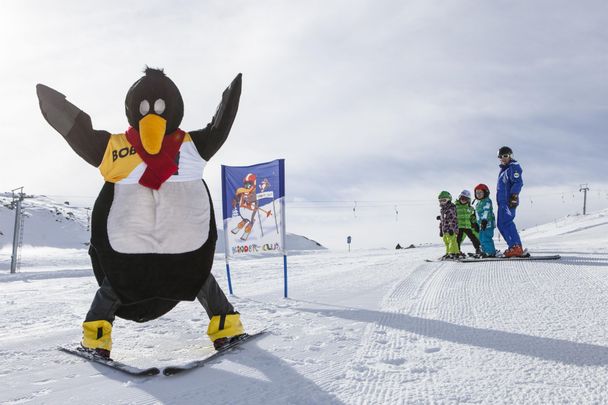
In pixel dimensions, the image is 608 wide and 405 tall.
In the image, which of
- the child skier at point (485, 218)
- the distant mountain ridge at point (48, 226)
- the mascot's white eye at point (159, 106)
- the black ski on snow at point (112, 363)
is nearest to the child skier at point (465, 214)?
the child skier at point (485, 218)

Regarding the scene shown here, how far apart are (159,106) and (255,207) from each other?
2.74 meters

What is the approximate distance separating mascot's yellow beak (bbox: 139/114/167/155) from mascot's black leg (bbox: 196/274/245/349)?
87 cm

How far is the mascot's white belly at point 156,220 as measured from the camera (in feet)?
8.68

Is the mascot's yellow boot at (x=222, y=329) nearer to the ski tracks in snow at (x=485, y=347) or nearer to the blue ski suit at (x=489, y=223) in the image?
the ski tracks in snow at (x=485, y=347)

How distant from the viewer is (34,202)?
179 ft

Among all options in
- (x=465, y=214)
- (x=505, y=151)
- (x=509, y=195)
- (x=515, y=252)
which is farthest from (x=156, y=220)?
(x=465, y=214)

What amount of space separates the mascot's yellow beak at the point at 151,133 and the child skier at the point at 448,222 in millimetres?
7841

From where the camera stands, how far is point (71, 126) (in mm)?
2918

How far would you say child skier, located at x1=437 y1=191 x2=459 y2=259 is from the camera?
9609mm

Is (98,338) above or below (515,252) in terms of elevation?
below

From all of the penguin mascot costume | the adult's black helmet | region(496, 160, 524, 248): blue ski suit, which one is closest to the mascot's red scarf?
the penguin mascot costume

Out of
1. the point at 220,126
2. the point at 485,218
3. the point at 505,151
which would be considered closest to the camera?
the point at 220,126

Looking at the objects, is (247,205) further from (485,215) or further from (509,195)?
(485,215)

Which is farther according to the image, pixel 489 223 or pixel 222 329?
pixel 489 223
